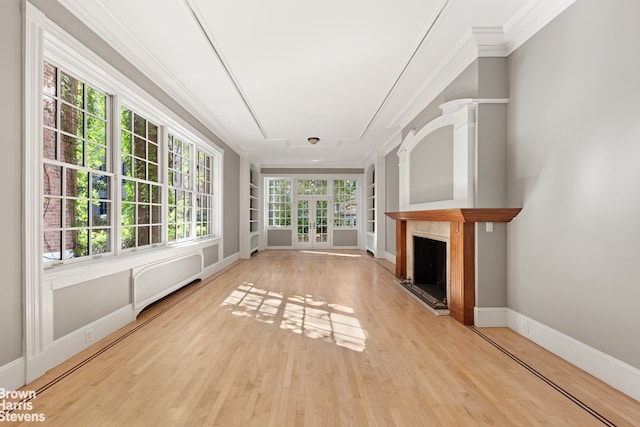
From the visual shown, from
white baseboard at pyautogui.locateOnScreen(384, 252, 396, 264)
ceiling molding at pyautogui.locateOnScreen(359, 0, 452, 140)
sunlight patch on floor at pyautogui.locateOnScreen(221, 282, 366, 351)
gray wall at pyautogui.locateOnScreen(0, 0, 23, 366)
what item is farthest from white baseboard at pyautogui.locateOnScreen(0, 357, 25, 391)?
white baseboard at pyautogui.locateOnScreen(384, 252, 396, 264)

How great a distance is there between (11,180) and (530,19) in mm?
4256

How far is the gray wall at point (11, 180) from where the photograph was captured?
2.05m

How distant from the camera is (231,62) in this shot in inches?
147

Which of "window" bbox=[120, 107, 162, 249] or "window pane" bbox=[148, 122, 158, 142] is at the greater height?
Result: "window pane" bbox=[148, 122, 158, 142]

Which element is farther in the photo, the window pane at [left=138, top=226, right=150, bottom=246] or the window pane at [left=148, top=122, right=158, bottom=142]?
the window pane at [left=148, top=122, right=158, bottom=142]

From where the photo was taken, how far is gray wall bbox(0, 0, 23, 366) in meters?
2.05

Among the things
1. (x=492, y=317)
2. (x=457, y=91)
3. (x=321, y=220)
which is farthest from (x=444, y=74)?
(x=321, y=220)

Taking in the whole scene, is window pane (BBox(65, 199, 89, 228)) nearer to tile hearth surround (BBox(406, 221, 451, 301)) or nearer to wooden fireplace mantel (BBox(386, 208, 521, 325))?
wooden fireplace mantel (BBox(386, 208, 521, 325))

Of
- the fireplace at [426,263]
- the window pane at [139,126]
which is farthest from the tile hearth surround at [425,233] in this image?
the window pane at [139,126]

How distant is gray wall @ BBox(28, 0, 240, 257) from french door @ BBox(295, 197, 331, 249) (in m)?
3.03

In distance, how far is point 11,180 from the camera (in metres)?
2.11

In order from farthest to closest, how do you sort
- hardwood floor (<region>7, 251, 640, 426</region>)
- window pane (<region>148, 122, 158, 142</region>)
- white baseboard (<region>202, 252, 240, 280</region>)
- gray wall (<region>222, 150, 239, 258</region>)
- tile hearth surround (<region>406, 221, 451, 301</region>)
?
1. gray wall (<region>222, 150, 239, 258</region>)
2. white baseboard (<region>202, 252, 240, 280</region>)
3. window pane (<region>148, 122, 158, 142</region>)
4. tile hearth surround (<region>406, 221, 451, 301</region>)
5. hardwood floor (<region>7, 251, 640, 426</region>)

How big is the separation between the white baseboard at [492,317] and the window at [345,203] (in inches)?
312

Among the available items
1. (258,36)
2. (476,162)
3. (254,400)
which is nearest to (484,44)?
(476,162)
